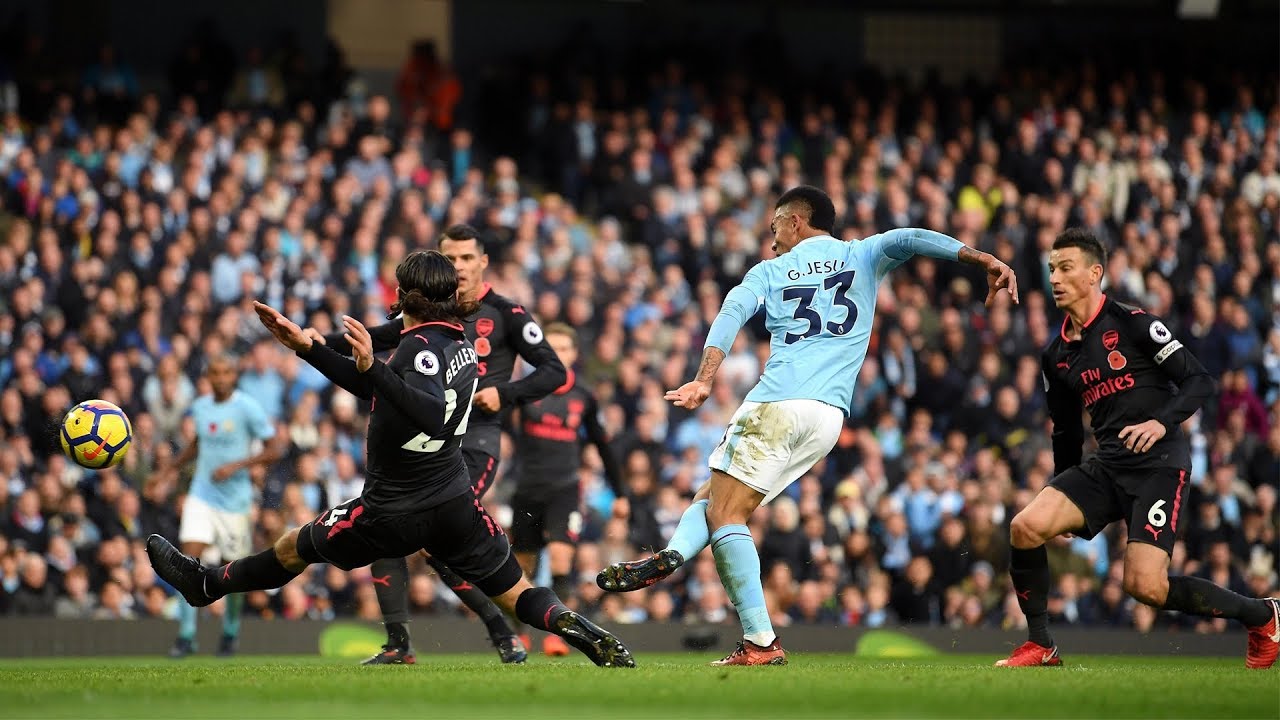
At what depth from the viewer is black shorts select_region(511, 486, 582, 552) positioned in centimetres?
1264

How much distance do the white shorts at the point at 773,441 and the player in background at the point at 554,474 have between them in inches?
169

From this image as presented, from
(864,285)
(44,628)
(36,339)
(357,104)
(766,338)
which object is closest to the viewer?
(864,285)

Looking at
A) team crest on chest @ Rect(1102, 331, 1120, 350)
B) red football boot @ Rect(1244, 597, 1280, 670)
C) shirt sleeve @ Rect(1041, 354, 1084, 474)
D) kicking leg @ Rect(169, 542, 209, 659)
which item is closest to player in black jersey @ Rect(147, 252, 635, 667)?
shirt sleeve @ Rect(1041, 354, 1084, 474)

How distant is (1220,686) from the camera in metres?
7.17

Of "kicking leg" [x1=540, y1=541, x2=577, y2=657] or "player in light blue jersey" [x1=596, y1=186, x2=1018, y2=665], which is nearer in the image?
"player in light blue jersey" [x1=596, y1=186, x2=1018, y2=665]

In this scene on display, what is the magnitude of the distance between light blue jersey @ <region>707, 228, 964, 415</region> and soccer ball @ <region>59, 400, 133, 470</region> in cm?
375

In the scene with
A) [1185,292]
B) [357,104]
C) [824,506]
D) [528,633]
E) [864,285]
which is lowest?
[528,633]

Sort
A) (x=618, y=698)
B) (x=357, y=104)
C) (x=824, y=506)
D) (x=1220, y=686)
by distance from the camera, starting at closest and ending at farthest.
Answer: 1. (x=618, y=698)
2. (x=1220, y=686)
3. (x=824, y=506)
4. (x=357, y=104)

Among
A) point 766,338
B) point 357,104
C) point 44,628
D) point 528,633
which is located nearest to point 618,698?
point 528,633

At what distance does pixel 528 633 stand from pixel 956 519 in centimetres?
456

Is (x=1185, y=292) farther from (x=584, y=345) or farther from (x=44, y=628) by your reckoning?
(x=44, y=628)

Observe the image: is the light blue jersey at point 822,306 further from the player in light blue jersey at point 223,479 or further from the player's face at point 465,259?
the player in light blue jersey at point 223,479

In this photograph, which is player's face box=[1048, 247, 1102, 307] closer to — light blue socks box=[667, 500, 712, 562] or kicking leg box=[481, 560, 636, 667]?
light blue socks box=[667, 500, 712, 562]

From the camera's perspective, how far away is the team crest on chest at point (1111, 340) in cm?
898
